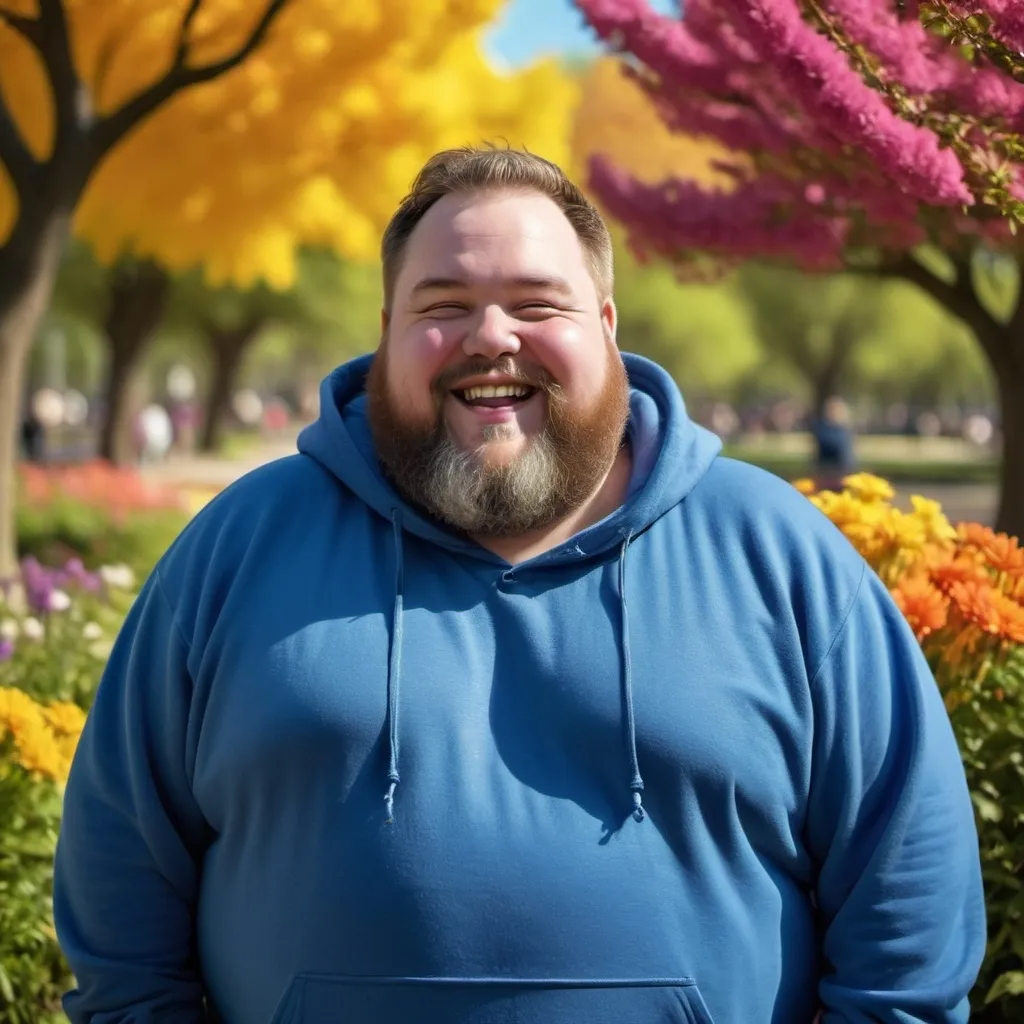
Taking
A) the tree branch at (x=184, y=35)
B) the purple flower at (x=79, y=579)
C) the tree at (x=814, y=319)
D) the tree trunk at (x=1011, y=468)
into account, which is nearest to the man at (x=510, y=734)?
the purple flower at (x=79, y=579)

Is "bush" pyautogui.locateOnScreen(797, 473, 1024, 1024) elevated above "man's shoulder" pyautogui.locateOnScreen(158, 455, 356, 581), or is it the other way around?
"man's shoulder" pyautogui.locateOnScreen(158, 455, 356, 581)

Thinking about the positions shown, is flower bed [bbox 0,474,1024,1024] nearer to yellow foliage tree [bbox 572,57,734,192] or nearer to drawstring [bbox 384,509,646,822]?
drawstring [bbox 384,509,646,822]

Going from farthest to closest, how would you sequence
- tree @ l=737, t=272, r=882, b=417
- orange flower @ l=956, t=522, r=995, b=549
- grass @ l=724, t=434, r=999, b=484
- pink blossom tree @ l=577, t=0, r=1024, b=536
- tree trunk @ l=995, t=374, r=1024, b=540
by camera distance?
tree @ l=737, t=272, r=882, b=417 < grass @ l=724, t=434, r=999, b=484 < tree trunk @ l=995, t=374, r=1024, b=540 < orange flower @ l=956, t=522, r=995, b=549 < pink blossom tree @ l=577, t=0, r=1024, b=536

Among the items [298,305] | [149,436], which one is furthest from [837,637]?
[149,436]

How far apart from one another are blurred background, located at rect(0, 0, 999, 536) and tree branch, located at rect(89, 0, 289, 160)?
1.85m

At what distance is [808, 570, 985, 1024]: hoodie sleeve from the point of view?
86.9 inches

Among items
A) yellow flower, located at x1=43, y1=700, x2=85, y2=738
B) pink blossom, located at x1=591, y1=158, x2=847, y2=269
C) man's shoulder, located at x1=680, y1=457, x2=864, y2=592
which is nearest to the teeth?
man's shoulder, located at x1=680, y1=457, x2=864, y2=592

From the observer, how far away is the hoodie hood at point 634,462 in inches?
91.9

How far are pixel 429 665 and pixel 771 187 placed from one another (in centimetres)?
491

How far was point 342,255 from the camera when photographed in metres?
21.1

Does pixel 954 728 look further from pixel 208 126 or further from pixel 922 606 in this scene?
pixel 208 126

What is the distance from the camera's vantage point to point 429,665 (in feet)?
7.35

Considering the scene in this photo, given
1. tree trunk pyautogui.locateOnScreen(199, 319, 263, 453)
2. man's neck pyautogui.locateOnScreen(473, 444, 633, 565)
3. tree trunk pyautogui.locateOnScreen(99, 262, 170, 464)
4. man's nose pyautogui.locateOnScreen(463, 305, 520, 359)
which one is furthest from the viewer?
tree trunk pyautogui.locateOnScreen(199, 319, 263, 453)

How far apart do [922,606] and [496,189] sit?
1.54 m
